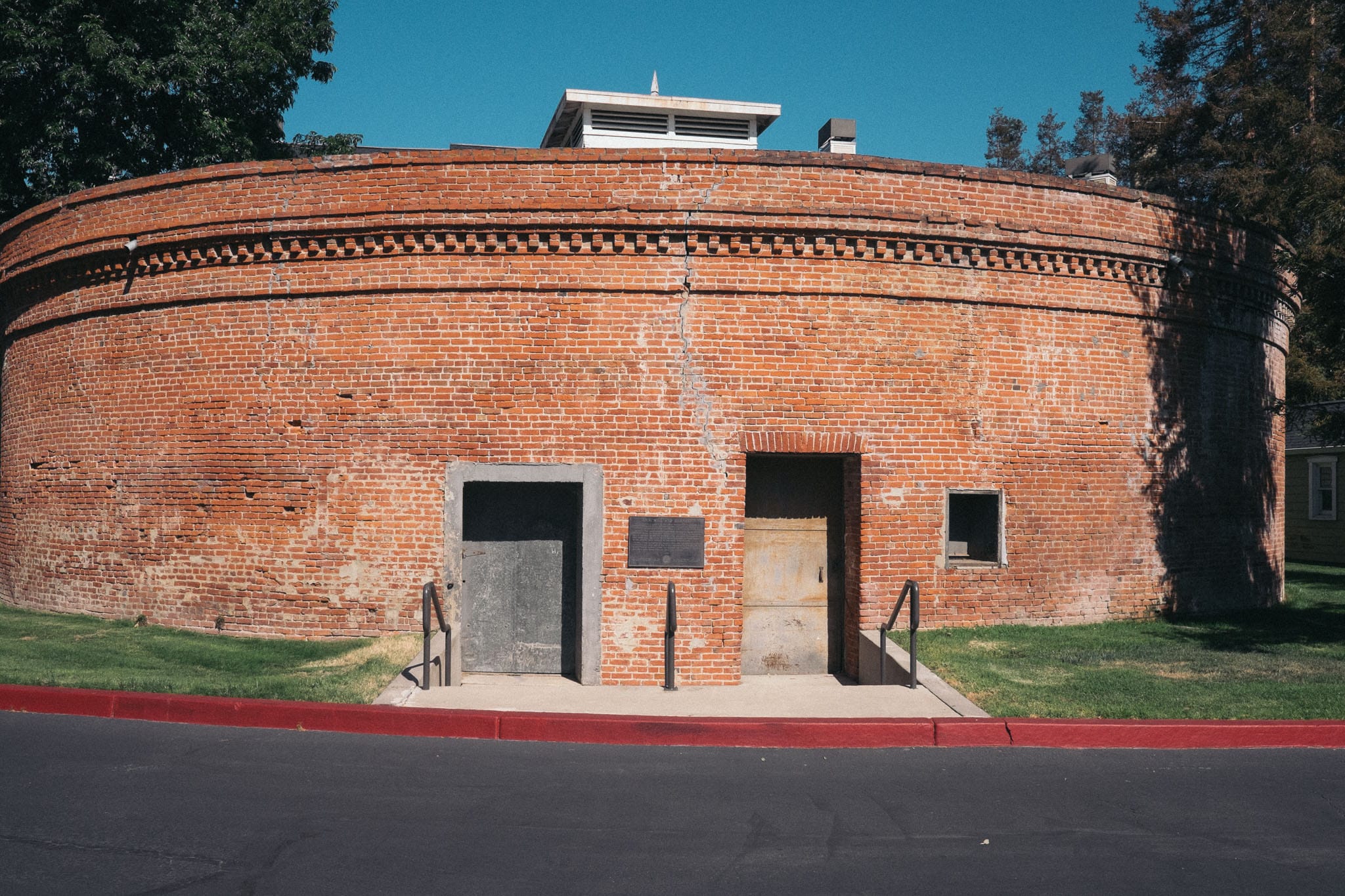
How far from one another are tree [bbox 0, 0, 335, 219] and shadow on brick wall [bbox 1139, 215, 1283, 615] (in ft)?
61.5

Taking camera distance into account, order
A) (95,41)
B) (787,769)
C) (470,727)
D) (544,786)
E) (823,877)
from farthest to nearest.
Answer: (95,41) < (470,727) < (787,769) < (544,786) < (823,877)

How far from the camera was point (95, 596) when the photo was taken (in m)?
11.7

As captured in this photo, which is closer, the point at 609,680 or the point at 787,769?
the point at 787,769

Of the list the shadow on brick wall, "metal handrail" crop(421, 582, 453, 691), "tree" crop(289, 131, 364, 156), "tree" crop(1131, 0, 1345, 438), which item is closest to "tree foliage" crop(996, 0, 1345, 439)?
"tree" crop(1131, 0, 1345, 438)

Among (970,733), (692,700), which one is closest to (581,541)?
(692,700)

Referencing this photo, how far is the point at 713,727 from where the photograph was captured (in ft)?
24.4

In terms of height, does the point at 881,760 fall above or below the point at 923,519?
below

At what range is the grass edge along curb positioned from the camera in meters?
7.30

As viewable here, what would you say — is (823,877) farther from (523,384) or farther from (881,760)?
(523,384)

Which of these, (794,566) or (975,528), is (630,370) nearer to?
(794,566)

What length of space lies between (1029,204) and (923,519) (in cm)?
381

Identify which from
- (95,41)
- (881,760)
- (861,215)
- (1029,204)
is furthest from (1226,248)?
(95,41)

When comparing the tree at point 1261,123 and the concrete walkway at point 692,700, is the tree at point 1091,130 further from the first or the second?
the concrete walkway at point 692,700

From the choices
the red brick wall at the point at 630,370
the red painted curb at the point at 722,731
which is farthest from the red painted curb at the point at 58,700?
the red painted curb at the point at 722,731
